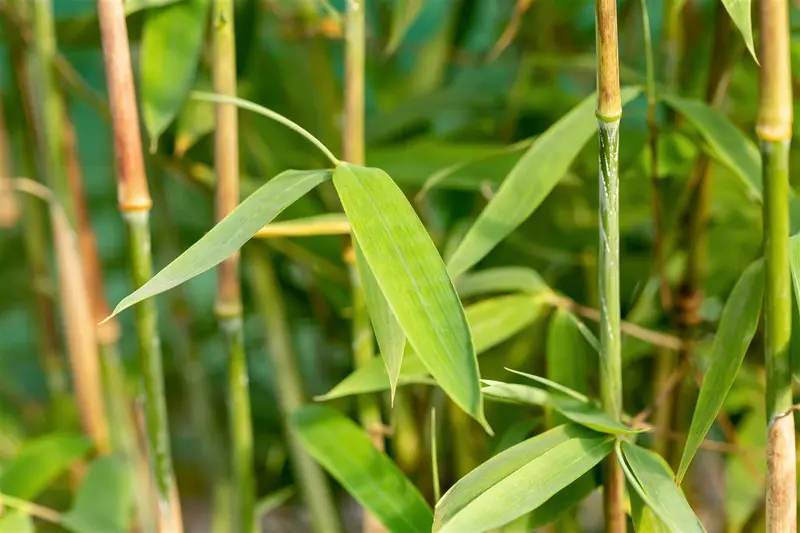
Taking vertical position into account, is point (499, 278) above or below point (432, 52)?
below

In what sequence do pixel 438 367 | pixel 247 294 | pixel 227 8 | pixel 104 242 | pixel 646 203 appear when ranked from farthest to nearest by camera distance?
1. pixel 104 242
2. pixel 247 294
3. pixel 646 203
4. pixel 227 8
5. pixel 438 367

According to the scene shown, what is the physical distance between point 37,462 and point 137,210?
9.6 inches

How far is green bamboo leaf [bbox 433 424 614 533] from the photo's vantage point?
0.32 meters

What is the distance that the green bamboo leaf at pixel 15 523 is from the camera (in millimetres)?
432

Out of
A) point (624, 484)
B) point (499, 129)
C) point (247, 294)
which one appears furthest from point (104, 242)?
point (624, 484)

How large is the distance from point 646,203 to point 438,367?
0.39 m

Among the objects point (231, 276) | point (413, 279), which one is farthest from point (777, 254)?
point (231, 276)

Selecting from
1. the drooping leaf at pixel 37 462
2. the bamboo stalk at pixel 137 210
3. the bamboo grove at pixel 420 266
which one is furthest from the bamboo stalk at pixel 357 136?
the drooping leaf at pixel 37 462

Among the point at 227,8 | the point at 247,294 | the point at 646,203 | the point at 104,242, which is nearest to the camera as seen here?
the point at 227,8

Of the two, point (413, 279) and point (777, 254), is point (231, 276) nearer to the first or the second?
point (413, 279)

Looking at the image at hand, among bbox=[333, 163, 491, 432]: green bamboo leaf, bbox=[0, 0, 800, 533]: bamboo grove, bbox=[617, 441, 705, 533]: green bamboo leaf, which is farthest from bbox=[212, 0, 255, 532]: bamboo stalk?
bbox=[617, 441, 705, 533]: green bamboo leaf

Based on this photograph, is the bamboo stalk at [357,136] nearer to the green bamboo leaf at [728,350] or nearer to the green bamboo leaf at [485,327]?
the green bamboo leaf at [485,327]

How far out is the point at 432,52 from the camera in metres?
0.82

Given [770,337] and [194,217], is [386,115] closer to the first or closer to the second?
[194,217]
